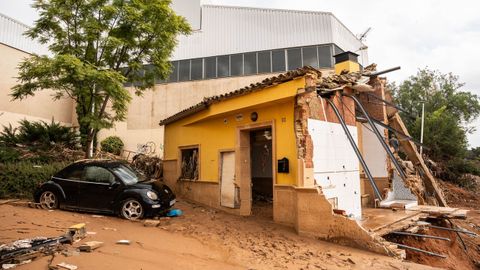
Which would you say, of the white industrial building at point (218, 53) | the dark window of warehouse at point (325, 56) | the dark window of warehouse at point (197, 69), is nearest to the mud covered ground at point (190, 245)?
the dark window of warehouse at point (325, 56)

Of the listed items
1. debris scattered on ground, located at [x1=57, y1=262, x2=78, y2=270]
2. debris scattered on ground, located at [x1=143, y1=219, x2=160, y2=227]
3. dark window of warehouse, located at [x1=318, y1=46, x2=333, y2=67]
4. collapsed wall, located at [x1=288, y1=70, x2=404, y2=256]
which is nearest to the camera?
debris scattered on ground, located at [x1=57, y1=262, x2=78, y2=270]

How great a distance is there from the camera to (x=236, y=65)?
19391 millimetres

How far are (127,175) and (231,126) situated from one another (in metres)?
3.72

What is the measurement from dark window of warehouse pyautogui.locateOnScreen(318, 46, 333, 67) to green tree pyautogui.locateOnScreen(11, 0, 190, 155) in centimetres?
924

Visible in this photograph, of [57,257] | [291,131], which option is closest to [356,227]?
[291,131]

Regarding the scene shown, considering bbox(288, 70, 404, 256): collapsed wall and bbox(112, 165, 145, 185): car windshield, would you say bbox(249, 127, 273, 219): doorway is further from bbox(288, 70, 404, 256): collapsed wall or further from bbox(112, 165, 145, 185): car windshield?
bbox(112, 165, 145, 185): car windshield

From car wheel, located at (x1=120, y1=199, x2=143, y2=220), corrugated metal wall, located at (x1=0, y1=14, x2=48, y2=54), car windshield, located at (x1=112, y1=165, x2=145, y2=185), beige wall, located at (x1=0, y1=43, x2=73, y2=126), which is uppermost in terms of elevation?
corrugated metal wall, located at (x1=0, y1=14, x2=48, y2=54)

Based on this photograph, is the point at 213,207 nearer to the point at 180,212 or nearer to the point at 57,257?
the point at 180,212

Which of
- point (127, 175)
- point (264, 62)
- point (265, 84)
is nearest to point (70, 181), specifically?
point (127, 175)

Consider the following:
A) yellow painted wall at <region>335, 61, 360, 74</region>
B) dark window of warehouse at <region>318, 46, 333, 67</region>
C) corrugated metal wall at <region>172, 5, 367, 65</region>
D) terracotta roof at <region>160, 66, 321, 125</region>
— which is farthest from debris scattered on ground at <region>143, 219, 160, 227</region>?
corrugated metal wall at <region>172, 5, 367, 65</region>

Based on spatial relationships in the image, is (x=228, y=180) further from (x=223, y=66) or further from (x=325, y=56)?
(x=223, y=66)

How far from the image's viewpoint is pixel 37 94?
65.9 ft

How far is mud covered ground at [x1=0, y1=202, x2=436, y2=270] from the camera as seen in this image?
4730mm

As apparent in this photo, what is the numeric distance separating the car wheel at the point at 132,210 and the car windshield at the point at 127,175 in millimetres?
616
